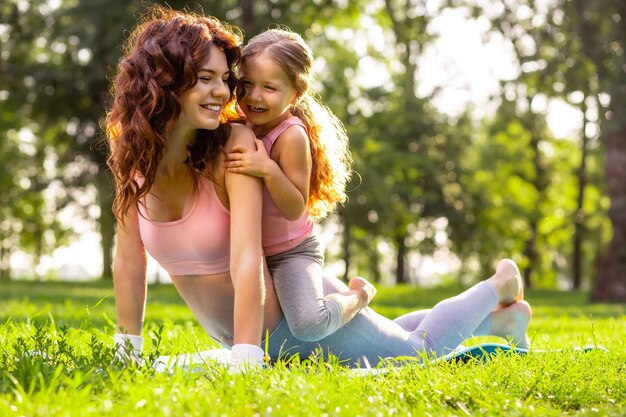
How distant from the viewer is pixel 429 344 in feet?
14.0

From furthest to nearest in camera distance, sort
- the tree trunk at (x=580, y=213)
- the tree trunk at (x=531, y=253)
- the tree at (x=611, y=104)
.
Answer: the tree trunk at (x=531, y=253) < the tree trunk at (x=580, y=213) < the tree at (x=611, y=104)

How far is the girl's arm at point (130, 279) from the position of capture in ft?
12.4

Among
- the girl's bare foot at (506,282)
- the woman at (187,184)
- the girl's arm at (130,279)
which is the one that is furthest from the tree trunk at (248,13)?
the girl's arm at (130,279)

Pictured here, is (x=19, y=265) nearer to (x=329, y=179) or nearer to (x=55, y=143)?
(x=55, y=143)

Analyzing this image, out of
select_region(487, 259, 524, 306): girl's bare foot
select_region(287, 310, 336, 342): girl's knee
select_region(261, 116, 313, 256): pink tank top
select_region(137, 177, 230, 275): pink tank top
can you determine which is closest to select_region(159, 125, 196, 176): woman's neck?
select_region(137, 177, 230, 275): pink tank top

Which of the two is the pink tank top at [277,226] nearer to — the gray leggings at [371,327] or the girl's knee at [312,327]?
the gray leggings at [371,327]

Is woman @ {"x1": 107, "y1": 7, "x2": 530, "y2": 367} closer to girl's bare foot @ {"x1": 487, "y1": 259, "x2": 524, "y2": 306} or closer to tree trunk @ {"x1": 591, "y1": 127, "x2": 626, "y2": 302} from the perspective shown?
girl's bare foot @ {"x1": 487, "y1": 259, "x2": 524, "y2": 306}

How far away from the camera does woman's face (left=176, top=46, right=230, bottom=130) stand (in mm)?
3535

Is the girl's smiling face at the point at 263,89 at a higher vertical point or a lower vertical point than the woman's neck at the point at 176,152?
higher

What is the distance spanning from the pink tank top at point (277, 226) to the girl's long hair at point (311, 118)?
18cm

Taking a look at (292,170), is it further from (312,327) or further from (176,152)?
(312,327)

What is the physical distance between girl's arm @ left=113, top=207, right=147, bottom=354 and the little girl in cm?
56

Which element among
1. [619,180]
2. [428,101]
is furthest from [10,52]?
[619,180]

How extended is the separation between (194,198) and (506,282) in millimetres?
1887
